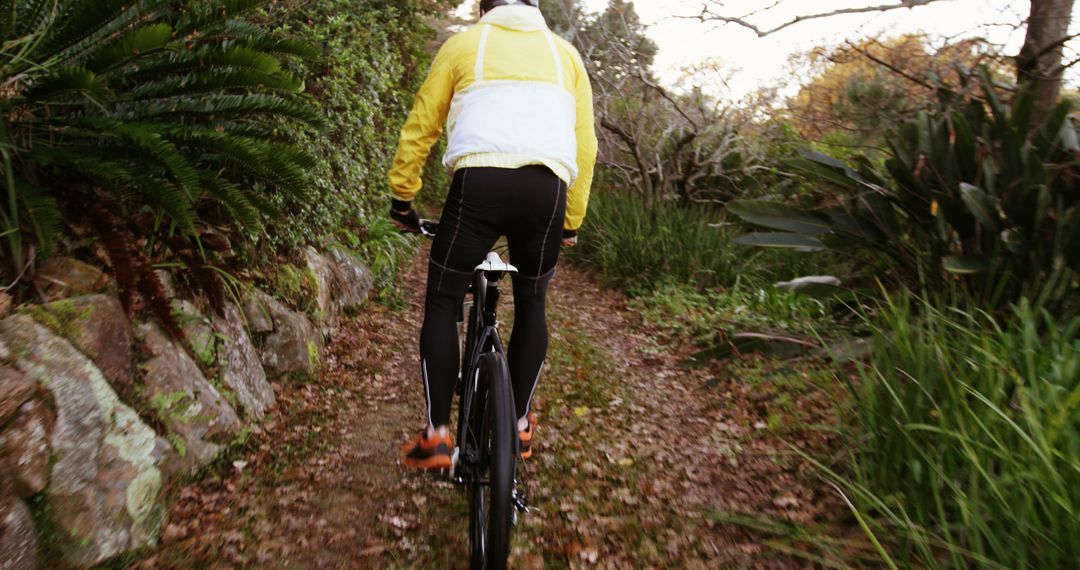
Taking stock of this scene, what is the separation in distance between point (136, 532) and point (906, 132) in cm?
438

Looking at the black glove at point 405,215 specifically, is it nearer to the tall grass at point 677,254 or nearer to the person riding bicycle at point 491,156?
the person riding bicycle at point 491,156

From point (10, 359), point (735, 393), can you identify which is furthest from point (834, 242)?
point (10, 359)

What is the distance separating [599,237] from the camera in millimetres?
8094

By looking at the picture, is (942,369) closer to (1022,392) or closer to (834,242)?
(1022,392)

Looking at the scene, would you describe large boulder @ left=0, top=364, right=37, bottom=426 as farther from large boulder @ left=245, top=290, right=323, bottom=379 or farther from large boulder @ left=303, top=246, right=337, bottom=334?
large boulder @ left=303, top=246, right=337, bottom=334

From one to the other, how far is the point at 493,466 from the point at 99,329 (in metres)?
1.50

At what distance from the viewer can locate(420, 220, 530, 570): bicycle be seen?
2000mm

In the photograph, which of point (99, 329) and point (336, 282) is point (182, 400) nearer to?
point (99, 329)

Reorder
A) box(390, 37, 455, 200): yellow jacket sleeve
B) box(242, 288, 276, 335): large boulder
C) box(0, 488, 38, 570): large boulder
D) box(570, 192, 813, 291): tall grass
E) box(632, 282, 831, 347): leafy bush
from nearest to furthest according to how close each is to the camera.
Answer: box(0, 488, 38, 570): large boulder
box(390, 37, 455, 200): yellow jacket sleeve
box(242, 288, 276, 335): large boulder
box(632, 282, 831, 347): leafy bush
box(570, 192, 813, 291): tall grass

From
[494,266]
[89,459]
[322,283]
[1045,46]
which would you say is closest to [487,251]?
[494,266]

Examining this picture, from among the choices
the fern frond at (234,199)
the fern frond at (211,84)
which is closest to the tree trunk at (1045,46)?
the fern frond at (211,84)

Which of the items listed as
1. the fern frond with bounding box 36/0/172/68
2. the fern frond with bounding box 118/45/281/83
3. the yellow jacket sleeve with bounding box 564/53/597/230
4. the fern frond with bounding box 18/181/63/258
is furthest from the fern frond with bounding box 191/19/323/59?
the yellow jacket sleeve with bounding box 564/53/597/230

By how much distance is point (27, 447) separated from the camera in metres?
1.89

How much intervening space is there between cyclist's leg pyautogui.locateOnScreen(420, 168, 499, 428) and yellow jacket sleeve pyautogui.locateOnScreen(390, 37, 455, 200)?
0.61 feet
